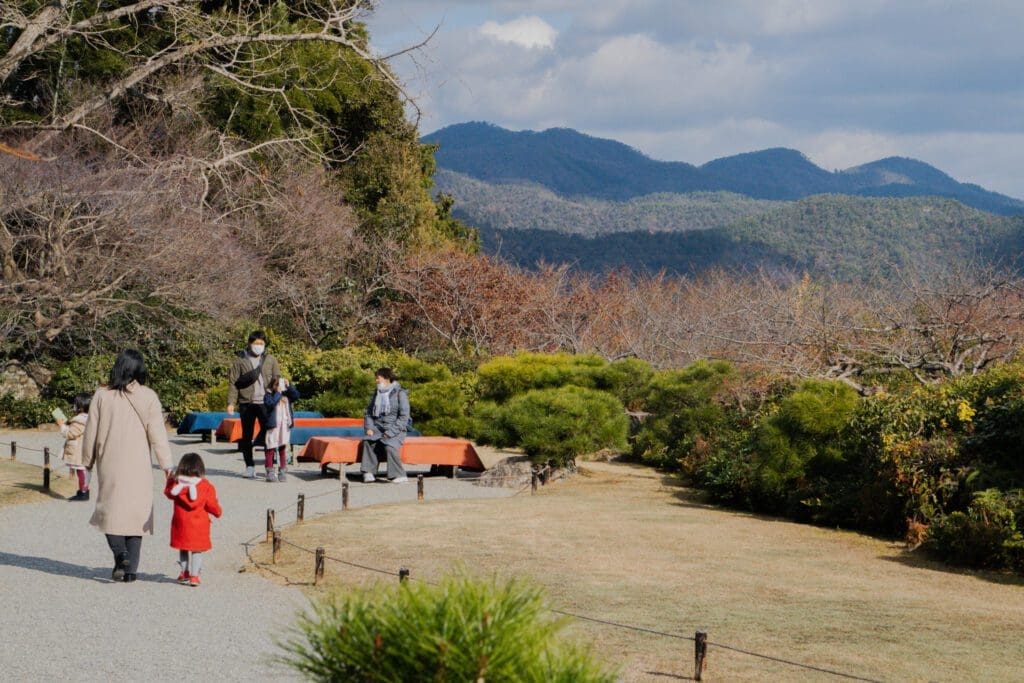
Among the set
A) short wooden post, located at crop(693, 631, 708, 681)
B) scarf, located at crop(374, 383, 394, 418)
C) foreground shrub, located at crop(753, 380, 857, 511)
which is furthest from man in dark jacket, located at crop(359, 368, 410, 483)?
short wooden post, located at crop(693, 631, 708, 681)

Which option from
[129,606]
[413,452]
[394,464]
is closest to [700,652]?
[129,606]

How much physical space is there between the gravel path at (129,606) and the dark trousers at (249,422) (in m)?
1.92

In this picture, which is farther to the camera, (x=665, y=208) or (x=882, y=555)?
(x=665, y=208)

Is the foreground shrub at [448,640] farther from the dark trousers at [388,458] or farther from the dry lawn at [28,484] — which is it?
the dark trousers at [388,458]

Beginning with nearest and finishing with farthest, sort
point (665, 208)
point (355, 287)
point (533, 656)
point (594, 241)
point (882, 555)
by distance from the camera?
1. point (533, 656)
2. point (882, 555)
3. point (355, 287)
4. point (594, 241)
5. point (665, 208)

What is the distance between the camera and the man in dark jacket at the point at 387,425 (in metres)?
15.1

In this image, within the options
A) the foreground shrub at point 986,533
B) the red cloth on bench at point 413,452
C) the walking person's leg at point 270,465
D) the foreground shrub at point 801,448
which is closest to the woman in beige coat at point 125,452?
the walking person's leg at point 270,465

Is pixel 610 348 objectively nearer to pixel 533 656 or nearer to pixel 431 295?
pixel 431 295

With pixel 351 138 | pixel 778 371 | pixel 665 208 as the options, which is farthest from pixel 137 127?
pixel 665 208

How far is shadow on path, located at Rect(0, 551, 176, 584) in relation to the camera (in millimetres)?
8789

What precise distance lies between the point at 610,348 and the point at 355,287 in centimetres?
889

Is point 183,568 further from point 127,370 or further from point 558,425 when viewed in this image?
point 558,425

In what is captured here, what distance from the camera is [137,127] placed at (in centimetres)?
2822

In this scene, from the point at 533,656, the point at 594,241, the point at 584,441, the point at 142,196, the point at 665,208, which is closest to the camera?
the point at 533,656
